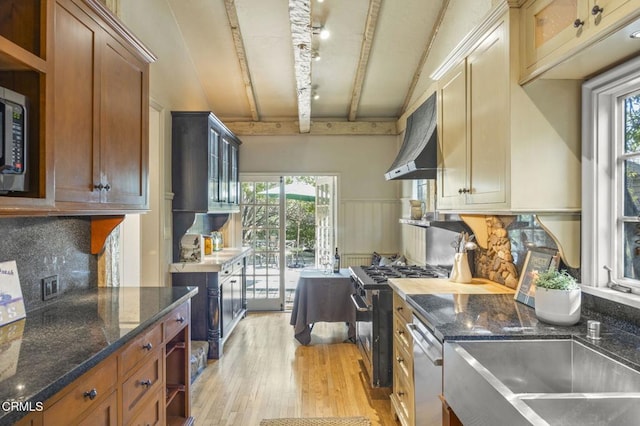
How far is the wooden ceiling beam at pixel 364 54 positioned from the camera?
386cm

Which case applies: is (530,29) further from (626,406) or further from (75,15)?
(75,15)

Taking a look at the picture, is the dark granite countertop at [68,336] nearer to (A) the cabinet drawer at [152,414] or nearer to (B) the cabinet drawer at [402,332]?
(A) the cabinet drawer at [152,414]

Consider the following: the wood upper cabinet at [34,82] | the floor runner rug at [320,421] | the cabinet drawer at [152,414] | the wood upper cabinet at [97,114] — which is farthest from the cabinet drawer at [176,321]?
the floor runner rug at [320,421]

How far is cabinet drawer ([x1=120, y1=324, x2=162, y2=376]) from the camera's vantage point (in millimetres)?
1589

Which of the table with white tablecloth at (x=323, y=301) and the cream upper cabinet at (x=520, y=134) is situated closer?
the cream upper cabinet at (x=520, y=134)

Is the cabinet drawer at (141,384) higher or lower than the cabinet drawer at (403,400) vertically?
higher

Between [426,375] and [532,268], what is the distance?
83 centimetres

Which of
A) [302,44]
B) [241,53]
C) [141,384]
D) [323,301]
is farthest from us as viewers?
[241,53]

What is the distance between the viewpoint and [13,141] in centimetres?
135

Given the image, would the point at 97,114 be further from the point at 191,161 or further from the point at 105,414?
the point at 191,161

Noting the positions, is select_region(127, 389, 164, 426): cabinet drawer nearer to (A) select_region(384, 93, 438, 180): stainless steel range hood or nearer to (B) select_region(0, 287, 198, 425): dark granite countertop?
(B) select_region(0, 287, 198, 425): dark granite countertop

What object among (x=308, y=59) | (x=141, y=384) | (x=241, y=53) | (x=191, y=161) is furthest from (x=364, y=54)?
(x=141, y=384)

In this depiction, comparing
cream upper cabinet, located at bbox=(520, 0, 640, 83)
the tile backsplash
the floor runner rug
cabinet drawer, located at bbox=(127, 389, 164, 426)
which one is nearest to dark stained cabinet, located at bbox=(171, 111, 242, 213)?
the tile backsplash

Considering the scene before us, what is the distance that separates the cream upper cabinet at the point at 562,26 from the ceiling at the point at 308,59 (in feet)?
6.33
